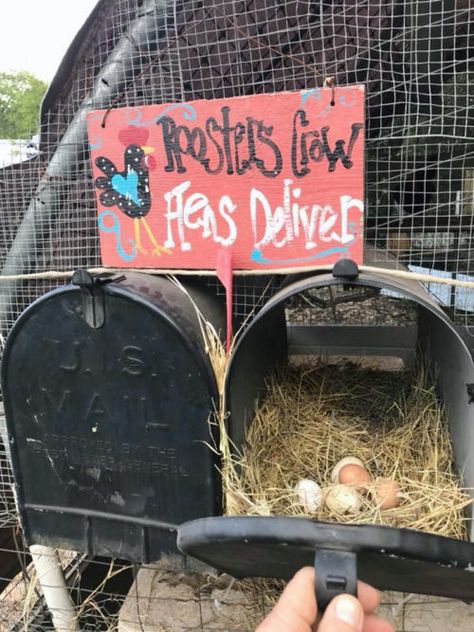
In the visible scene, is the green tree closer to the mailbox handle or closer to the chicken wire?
the chicken wire

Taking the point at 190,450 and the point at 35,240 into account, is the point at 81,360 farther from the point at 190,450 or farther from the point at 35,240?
the point at 35,240

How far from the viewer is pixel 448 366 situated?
69.9 inches

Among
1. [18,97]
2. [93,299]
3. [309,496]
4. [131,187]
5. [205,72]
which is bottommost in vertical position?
[309,496]

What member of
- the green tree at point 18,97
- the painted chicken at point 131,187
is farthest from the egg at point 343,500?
the green tree at point 18,97

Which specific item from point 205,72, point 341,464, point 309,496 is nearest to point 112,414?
point 309,496

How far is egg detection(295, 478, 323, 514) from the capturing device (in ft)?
5.01

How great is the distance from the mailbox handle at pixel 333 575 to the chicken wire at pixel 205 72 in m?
1.24

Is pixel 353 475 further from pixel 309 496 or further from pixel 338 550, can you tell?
pixel 338 550

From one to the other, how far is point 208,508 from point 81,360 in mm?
592

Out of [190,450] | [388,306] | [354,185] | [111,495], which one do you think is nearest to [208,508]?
[190,450]

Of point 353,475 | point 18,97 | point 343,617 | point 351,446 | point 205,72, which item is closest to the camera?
point 343,617

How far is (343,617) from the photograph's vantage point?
2.23ft

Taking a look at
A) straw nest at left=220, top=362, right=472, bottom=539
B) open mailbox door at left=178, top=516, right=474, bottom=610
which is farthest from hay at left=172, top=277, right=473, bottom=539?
open mailbox door at left=178, top=516, right=474, bottom=610

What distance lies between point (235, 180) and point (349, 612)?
1.19 meters
